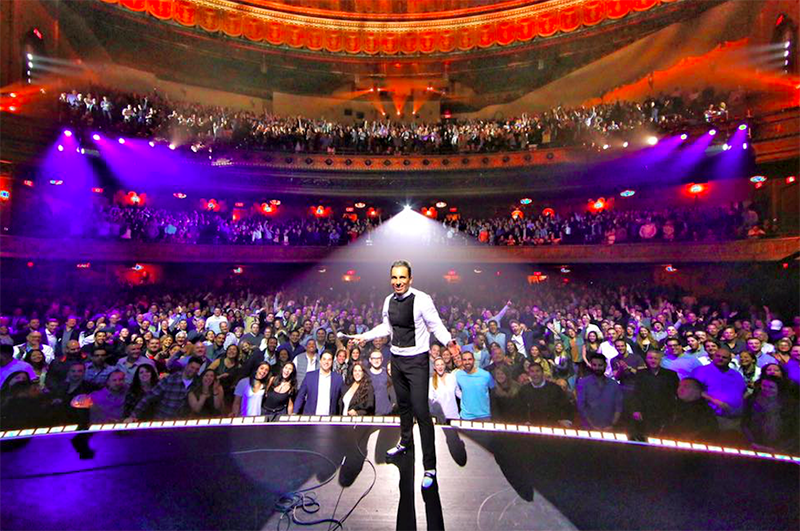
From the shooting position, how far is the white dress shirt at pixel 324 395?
16.7ft

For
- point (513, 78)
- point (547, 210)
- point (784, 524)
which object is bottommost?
point (784, 524)

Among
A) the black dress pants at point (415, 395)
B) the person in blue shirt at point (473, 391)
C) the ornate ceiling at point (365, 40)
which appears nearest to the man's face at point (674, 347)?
the person in blue shirt at point (473, 391)

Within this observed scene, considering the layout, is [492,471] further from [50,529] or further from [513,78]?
[513,78]

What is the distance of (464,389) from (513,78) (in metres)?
19.1

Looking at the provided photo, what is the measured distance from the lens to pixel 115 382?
16.4ft

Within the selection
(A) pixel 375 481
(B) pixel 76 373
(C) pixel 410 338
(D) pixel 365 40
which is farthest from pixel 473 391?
(D) pixel 365 40

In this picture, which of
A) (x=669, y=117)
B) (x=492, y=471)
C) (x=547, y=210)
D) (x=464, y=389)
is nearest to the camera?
(x=492, y=471)

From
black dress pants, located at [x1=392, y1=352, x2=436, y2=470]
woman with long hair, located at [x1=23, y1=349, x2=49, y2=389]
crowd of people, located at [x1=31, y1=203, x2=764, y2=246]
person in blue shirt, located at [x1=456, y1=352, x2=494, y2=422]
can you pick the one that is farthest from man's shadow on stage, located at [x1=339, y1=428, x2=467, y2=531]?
crowd of people, located at [x1=31, y1=203, x2=764, y2=246]

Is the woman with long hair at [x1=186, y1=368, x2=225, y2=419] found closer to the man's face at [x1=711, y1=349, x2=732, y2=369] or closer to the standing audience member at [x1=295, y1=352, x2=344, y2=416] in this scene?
the standing audience member at [x1=295, y1=352, x2=344, y2=416]

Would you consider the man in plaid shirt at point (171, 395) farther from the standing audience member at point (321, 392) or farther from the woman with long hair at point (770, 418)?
the woman with long hair at point (770, 418)

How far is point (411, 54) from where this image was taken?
64.8ft

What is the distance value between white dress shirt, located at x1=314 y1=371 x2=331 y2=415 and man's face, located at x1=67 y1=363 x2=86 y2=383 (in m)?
2.84

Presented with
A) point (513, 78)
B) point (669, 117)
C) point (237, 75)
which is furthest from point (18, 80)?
point (669, 117)

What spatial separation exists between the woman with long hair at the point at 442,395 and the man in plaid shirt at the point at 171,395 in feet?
9.65
